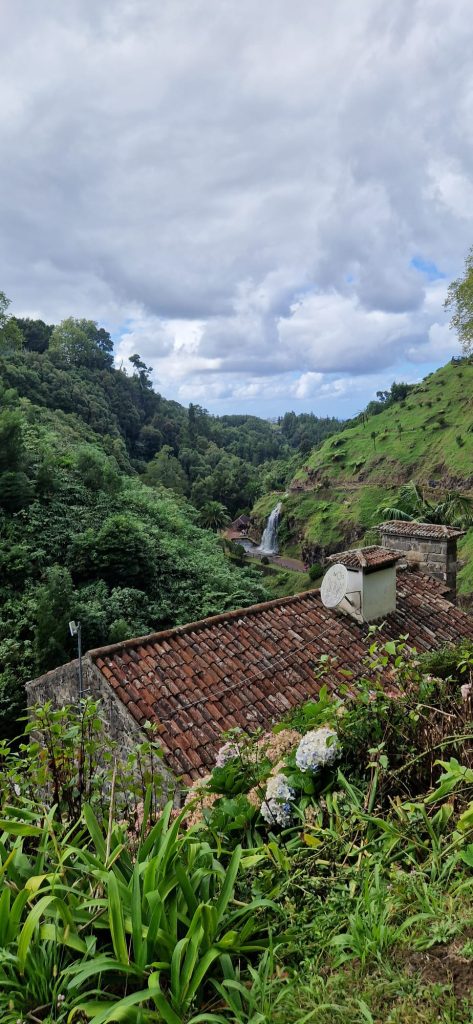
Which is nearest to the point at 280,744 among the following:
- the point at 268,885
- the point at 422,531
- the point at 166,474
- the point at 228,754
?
the point at 228,754

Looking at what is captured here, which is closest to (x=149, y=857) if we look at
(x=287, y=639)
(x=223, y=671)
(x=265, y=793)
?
(x=265, y=793)

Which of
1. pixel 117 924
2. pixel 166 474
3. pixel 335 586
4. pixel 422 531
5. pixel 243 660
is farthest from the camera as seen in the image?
pixel 166 474

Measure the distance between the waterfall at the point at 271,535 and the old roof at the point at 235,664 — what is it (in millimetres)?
52283

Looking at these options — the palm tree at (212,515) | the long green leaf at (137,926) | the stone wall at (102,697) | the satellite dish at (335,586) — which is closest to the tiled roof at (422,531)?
the satellite dish at (335,586)

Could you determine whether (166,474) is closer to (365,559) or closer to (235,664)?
(365,559)

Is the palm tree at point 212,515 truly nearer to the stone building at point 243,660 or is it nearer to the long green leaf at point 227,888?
the stone building at point 243,660

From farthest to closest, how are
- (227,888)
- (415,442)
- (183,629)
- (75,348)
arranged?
1. (75,348)
2. (415,442)
3. (183,629)
4. (227,888)

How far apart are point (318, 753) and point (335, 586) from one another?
552 cm

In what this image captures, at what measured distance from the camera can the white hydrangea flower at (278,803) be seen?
2350 millimetres

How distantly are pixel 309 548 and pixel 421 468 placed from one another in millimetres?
13131

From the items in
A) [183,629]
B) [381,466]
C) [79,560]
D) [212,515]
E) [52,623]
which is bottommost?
[52,623]

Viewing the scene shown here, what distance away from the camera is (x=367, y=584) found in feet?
24.6

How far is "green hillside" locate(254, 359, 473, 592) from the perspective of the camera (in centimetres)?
4841

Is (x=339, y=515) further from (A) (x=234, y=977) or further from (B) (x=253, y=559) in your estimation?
(A) (x=234, y=977)
